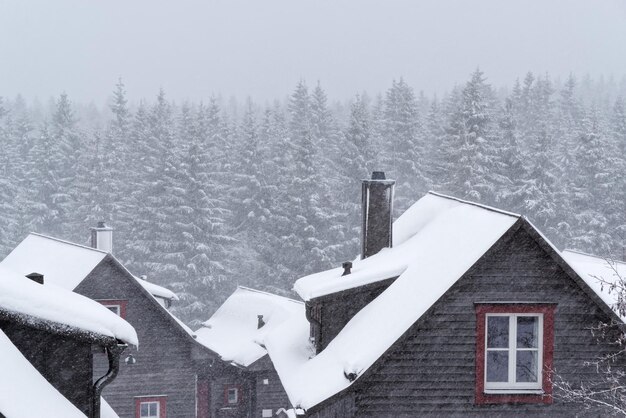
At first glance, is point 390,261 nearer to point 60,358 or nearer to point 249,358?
point 60,358

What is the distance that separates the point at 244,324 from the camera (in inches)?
1540

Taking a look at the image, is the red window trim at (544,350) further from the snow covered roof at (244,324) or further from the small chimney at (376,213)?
the snow covered roof at (244,324)

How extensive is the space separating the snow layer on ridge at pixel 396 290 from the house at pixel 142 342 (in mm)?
10695

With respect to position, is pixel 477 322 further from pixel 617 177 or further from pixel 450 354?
pixel 617 177

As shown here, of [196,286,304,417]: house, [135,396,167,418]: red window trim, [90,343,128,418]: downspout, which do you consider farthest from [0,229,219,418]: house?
[90,343,128,418]: downspout

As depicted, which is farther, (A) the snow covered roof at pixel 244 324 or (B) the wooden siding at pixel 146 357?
(A) the snow covered roof at pixel 244 324

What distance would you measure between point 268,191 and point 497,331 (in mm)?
48358

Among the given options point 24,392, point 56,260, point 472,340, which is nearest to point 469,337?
point 472,340

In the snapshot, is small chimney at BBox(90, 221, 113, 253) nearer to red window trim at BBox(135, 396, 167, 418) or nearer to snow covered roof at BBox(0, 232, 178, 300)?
snow covered roof at BBox(0, 232, 178, 300)

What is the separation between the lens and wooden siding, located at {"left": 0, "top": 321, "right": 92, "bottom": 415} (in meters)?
9.52

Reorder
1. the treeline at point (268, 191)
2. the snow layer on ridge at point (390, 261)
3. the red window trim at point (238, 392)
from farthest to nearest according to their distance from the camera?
the treeline at point (268, 191) < the red window trim at point (238, 392) < the snow layer on ridge at point (390, 261)

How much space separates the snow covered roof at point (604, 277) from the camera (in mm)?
14711

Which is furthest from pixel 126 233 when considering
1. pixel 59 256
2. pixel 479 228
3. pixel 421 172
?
pixel 479 228

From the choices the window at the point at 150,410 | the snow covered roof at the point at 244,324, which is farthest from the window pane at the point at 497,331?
the window at the point at 150,410
